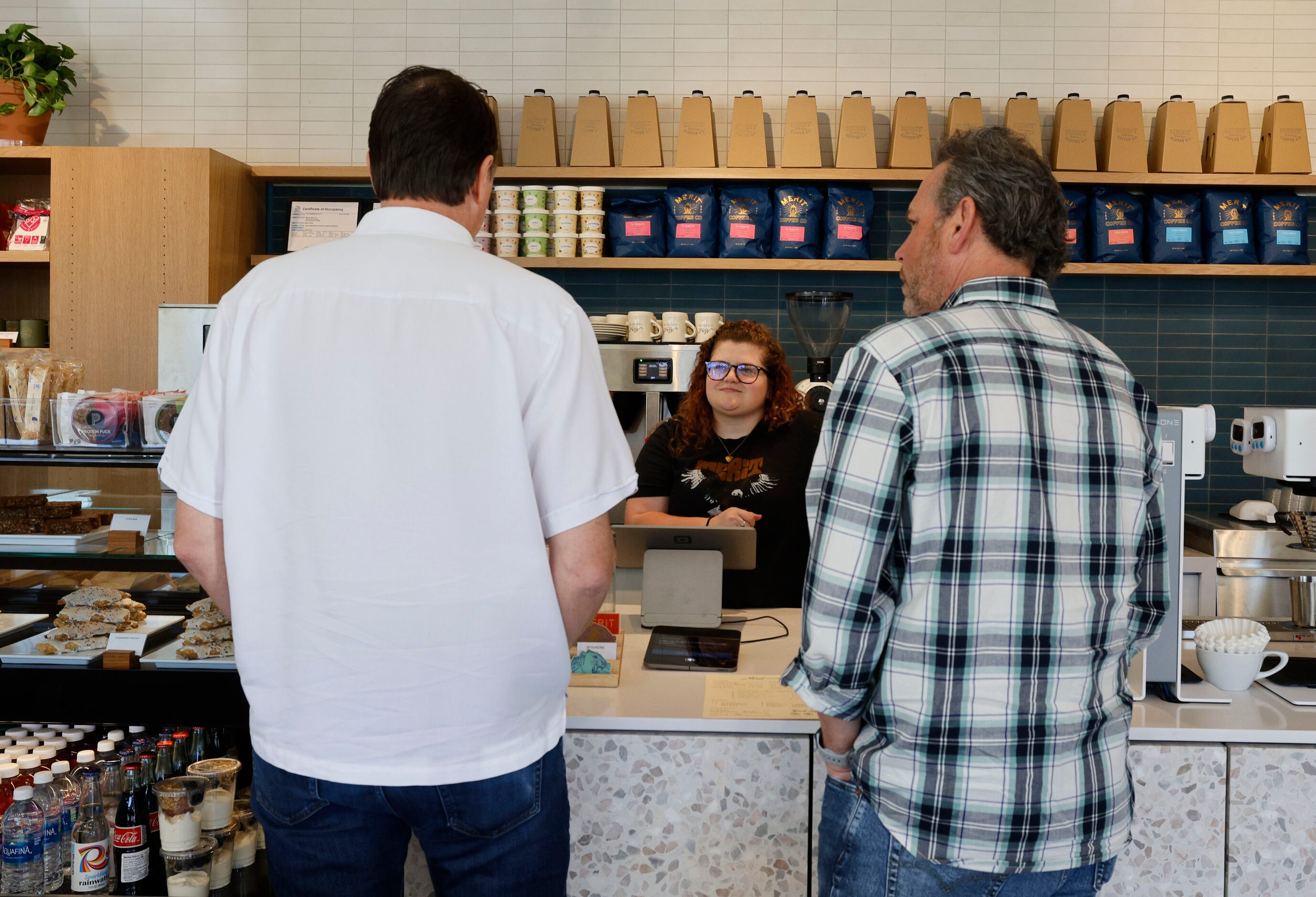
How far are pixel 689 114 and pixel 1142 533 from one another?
10.2ft

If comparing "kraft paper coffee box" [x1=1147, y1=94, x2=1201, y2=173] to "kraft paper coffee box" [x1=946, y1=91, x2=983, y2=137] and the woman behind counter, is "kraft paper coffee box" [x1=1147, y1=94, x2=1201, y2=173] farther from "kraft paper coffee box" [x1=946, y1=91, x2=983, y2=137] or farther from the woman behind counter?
the woman behind counter

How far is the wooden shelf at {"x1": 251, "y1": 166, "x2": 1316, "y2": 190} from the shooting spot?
13.0ft

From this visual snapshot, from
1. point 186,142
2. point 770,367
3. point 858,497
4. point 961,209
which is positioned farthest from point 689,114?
point 858,497

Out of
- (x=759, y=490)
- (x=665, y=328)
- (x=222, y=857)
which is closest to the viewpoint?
(x=222, y=857)

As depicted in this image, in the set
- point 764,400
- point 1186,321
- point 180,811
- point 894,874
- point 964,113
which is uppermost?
point 964,113

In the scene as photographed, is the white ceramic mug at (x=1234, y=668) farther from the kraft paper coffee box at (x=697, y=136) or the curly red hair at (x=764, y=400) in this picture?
the kraft paper coffee box at (x=697, y=136)

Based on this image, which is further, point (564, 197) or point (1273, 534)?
Result: point (564, 197)

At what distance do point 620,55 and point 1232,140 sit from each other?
244 centimetres

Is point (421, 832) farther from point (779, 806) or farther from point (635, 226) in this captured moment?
point (635, 226)

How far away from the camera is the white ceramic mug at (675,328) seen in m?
3.84

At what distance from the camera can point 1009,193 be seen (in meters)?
1.30

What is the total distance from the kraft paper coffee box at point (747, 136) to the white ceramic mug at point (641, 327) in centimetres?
72

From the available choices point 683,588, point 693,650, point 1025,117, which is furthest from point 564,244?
point 693,650

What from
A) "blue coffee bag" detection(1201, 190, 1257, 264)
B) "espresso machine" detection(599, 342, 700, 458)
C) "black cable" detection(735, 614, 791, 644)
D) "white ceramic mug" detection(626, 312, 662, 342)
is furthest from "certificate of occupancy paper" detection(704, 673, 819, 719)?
"blue coffee bag" detection(1201, 190, 1257, 264)
